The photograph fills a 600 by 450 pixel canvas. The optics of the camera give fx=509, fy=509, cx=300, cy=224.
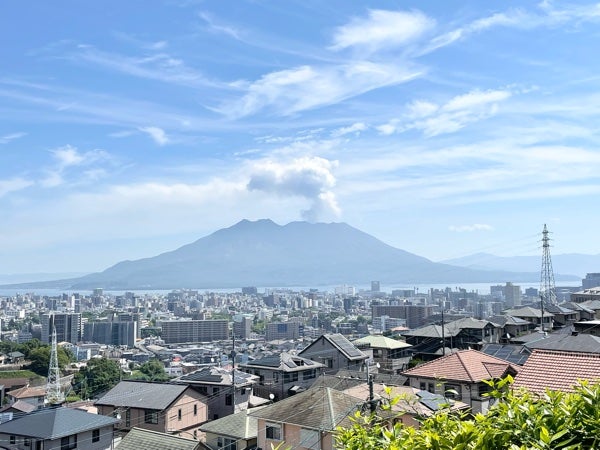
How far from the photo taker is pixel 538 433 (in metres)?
2.92

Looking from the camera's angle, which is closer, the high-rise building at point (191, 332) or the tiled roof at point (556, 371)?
the tiled roof at point (556, 371)

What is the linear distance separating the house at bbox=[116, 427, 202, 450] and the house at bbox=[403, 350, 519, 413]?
8007 millimetres

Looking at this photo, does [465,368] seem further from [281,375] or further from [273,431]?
[281,375]

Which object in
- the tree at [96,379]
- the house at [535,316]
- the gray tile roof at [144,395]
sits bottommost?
the tree at [96,379]

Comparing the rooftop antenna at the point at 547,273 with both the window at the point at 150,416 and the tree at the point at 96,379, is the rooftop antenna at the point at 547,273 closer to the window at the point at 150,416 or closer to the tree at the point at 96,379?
the window at the point at 150,416

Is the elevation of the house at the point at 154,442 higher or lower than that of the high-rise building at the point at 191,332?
higher

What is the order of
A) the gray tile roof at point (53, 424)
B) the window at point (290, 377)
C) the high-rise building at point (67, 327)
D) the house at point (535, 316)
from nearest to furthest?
the gray tile roof at point (53, 424) < the window at point (290, 377) < the house at point (535, 316) < the high-rise building at point (67, 327)

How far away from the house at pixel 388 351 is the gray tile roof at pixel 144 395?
14680 millimetres

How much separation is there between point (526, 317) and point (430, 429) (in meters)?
41.3

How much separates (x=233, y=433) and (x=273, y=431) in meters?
2.95

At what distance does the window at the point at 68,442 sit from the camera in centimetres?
1623

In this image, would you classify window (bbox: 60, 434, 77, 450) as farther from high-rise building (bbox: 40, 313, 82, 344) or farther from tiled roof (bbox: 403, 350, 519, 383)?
high-rise building (bbox: 40, 313, 82, 344)

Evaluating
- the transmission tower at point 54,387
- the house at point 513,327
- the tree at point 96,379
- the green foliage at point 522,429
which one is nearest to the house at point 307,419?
the green foliage at point 522,429

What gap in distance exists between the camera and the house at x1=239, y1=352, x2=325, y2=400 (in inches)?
1057
